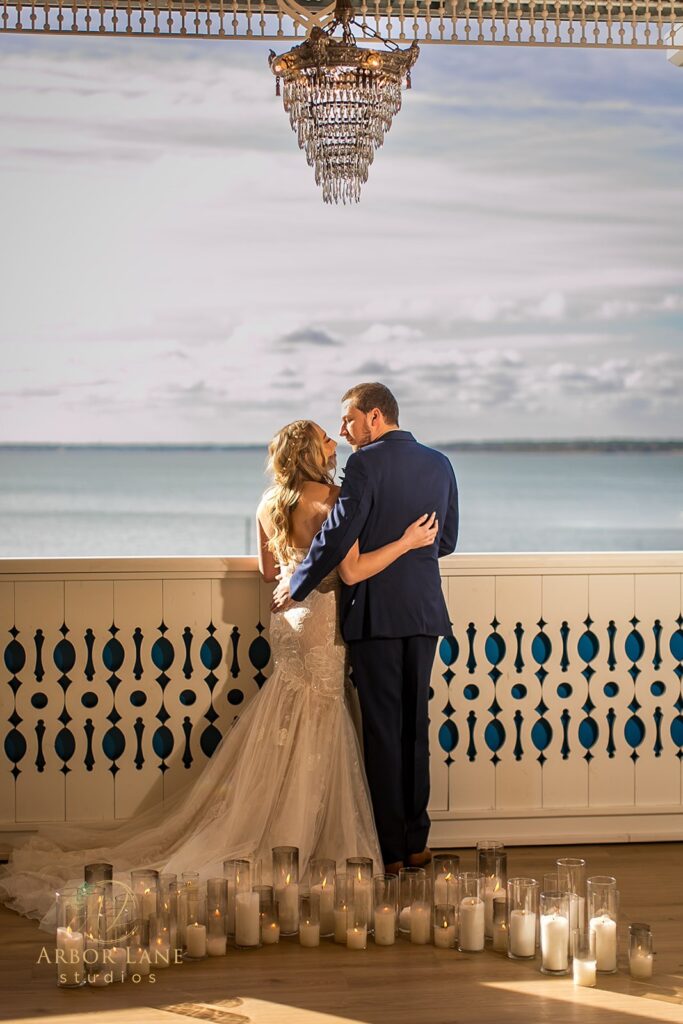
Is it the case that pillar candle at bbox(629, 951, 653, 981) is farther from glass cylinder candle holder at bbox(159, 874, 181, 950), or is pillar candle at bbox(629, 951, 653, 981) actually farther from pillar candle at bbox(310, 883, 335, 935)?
glass cylinder candle holder at bbox(159, 874, 181, 950)

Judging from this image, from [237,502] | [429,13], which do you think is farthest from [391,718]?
[237,502]

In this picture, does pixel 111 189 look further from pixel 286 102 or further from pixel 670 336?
pixel 286 102

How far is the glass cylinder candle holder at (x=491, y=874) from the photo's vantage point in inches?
142

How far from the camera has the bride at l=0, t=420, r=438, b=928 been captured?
396 centimetres

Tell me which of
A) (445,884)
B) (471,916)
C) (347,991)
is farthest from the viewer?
(445,884)

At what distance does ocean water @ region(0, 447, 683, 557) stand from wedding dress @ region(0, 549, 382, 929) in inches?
953

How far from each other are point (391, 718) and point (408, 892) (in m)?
0.62

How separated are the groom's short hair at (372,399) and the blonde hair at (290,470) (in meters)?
0.18

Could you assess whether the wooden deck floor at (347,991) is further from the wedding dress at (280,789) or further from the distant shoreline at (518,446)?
the distant shoreline at (518,446)

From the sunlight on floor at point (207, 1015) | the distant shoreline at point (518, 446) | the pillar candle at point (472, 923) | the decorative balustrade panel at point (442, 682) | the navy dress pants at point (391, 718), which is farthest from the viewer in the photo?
the distant shoreline at point (518, 446)

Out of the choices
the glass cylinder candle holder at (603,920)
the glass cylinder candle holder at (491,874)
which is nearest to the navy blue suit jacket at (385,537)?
the glass cylinder candle holder at (491,874)

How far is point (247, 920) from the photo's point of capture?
11.4 feet

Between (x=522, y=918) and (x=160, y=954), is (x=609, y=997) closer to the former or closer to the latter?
(x=522, y=918)

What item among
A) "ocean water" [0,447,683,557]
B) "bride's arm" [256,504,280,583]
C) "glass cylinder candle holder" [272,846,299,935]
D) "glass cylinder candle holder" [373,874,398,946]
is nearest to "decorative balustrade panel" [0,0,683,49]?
"bride's arm" [256,504,280,583]
